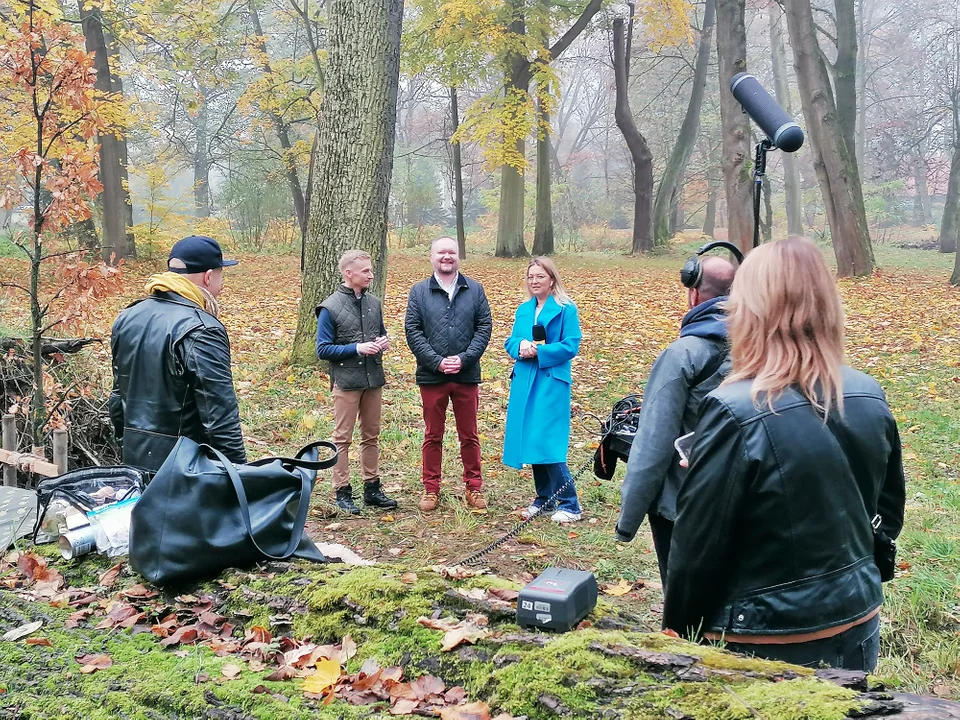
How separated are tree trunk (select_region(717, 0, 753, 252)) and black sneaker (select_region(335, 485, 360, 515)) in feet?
38.3

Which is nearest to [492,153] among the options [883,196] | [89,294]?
[89,294]

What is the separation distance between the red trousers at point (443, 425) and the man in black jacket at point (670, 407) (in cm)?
294

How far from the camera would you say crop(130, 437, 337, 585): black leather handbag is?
9.12ft

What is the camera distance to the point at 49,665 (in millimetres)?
2371

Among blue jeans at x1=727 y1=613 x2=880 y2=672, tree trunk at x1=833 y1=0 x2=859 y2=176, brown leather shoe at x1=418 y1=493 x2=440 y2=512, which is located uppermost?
tree trunk at x1=833 y1=0 x2=859 y2=176

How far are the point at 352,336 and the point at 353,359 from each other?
0.18 m

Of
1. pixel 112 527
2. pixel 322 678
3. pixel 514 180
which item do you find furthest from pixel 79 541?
pixel 514 180

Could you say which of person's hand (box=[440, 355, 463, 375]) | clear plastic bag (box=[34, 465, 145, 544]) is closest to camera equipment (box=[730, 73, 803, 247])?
person's hand (box=[440, 355, 463, 375])

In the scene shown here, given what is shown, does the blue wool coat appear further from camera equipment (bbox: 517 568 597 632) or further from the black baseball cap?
camera equipment (bbox: 517 568 597 632)

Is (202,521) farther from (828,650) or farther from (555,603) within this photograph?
(828,650)

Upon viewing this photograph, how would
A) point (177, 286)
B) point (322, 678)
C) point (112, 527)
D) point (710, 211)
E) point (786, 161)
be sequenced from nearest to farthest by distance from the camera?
1. point (322, 678)
2. point (112, 527)
3. point (177, 286)
4. point (786, 161)
5. point (710, 211)

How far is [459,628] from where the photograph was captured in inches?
88.4

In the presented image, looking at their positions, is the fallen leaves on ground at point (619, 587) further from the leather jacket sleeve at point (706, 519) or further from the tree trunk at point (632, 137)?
the tree trunk at point (632, 137)

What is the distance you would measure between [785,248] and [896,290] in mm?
16432
